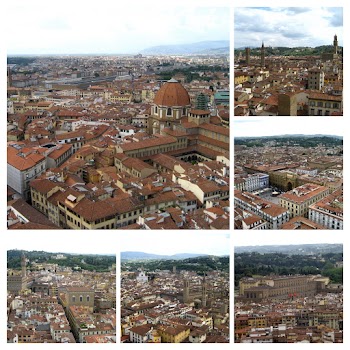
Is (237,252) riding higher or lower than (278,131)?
lower

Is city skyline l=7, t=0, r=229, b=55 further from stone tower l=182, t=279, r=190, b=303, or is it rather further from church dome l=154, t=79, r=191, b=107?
stone tower l=182, t=279, r=190, b=303

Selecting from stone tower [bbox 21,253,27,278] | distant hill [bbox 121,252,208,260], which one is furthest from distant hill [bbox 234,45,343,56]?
stone tower [bbox 21,253,27,278]

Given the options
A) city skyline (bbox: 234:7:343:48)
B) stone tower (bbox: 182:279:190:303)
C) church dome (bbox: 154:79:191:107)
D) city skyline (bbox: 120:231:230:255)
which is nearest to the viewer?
city skyline (bbox: 234:7:343:48)

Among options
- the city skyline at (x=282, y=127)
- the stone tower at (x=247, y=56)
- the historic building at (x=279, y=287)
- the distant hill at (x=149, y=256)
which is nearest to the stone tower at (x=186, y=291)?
the distant hill at (x=149, y=256)

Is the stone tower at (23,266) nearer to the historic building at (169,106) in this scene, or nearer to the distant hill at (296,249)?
the historic building at (169,106)
